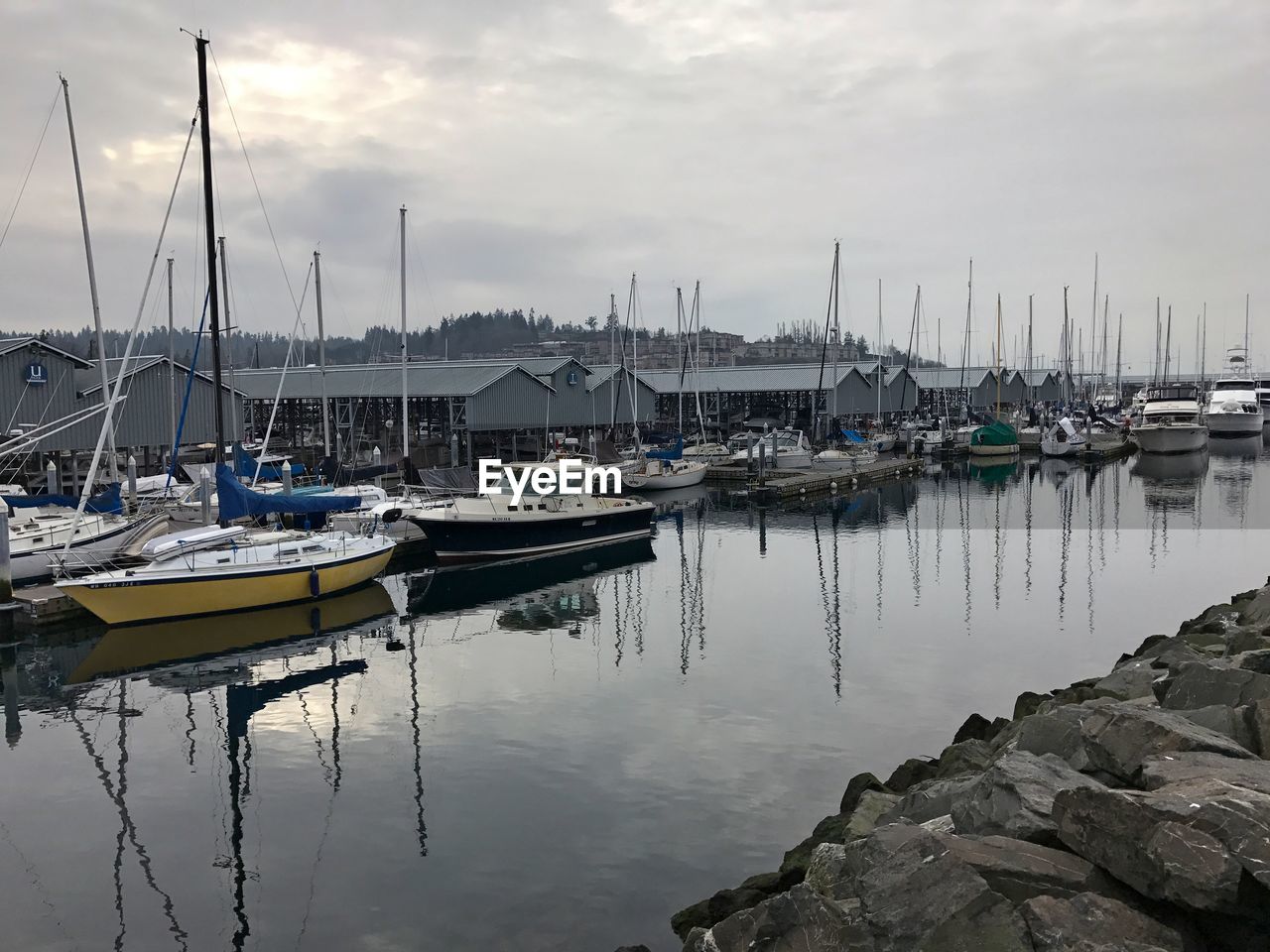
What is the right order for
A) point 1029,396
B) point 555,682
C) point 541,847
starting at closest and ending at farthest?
point 541,847 < point 555,682 < point 1029,396

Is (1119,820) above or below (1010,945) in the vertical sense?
above

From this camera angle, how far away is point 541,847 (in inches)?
542

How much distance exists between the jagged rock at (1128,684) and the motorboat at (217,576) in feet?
72.2

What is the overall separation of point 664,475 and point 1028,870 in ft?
167

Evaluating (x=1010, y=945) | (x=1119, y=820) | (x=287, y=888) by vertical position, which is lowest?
(x=287, y=888)

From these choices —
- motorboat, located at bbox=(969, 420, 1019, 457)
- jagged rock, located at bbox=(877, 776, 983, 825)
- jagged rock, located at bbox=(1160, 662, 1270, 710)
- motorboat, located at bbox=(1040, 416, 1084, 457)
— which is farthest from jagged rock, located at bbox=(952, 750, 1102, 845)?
motorboat, located at bbox=(1040, 416, 1084, 457)

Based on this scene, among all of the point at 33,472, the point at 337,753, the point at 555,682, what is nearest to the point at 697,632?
the point at 555,682

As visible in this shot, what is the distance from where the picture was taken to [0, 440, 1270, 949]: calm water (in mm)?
12570

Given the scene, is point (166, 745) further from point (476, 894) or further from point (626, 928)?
point (626, 928)

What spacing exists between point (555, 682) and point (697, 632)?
572cm

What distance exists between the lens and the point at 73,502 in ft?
112

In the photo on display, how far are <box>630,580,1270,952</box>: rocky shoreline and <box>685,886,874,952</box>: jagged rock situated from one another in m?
0.01

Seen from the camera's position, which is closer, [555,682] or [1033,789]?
[1033,789]

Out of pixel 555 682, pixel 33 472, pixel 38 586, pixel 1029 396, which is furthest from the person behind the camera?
pixel 1029 396
